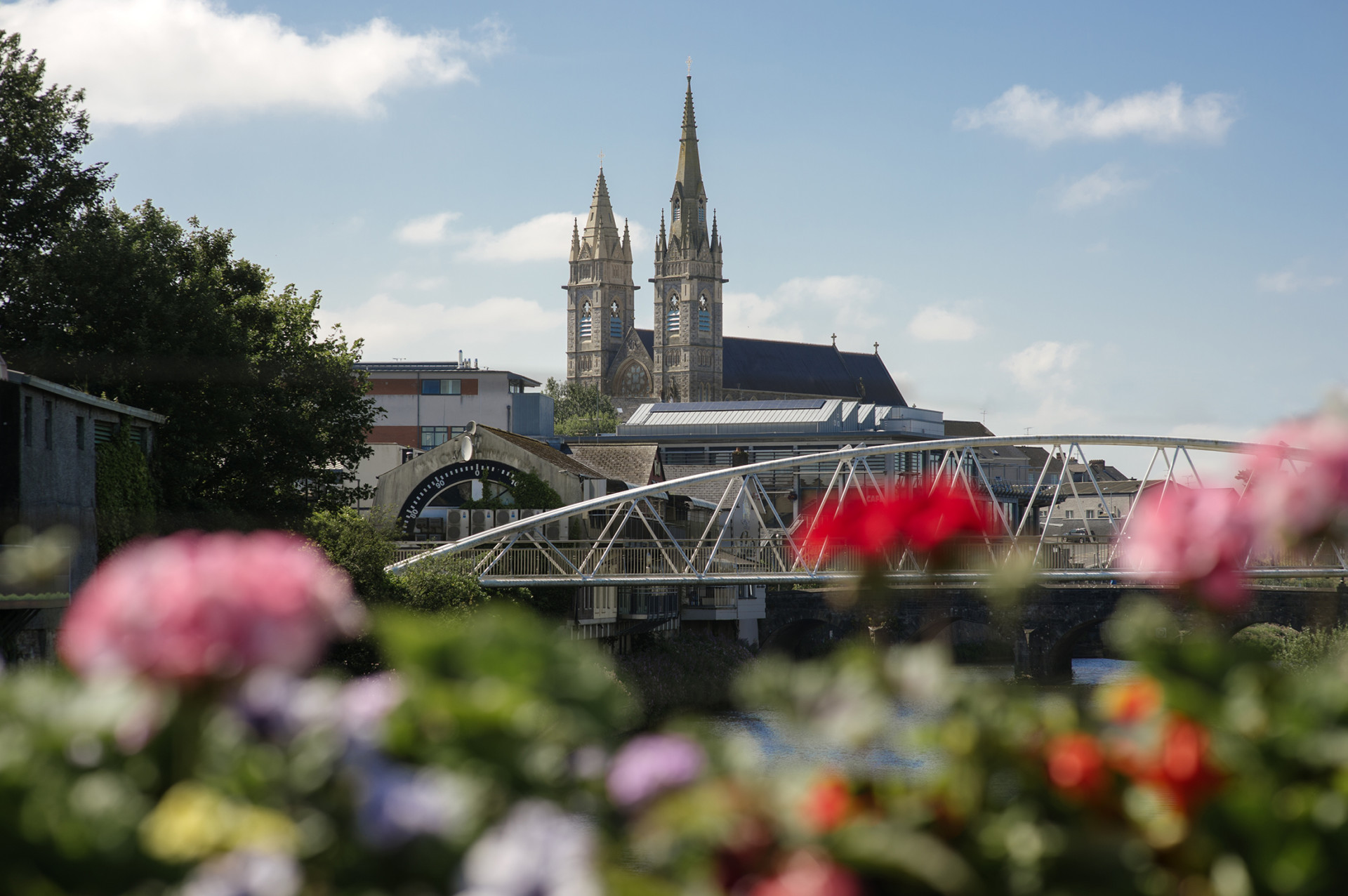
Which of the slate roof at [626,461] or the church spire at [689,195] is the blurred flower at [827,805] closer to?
the slate roof at [626,461]

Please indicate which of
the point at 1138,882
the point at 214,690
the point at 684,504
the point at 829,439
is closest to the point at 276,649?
the point at 214,690

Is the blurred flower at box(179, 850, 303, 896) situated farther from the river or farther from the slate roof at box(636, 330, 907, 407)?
the slate roof at box(636, 330, 907, 407)

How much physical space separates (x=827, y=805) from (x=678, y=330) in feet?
550

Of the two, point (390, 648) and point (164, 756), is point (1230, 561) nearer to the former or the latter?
point (390, 648)

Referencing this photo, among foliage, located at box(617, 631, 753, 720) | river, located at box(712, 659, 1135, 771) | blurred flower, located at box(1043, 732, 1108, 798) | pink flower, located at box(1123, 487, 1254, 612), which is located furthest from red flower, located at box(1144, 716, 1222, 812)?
foliage, located at box(617, 631, 753, 720)

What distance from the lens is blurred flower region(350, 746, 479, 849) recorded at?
2646mm

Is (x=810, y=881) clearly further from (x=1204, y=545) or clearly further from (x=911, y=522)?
(x=911, y=522)

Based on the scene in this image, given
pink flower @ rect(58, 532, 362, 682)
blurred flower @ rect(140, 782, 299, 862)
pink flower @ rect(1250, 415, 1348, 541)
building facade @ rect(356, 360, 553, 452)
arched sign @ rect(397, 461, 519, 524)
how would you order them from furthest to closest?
1. building facade @ rect(356, 360, 553, 452)
2. arched sign @ rect(397, 461, 519, 524)
3. pink flower @ rect(1250, 415, 1348, 541)
4. pink flower @ rect(58, 532, 362, 682)
5. blurred flower @ rect(140, 782, 299, 862)

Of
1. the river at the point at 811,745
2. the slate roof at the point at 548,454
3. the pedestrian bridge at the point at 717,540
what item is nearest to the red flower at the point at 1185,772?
the river at the point at 811,745

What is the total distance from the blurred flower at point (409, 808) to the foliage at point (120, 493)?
28.3m

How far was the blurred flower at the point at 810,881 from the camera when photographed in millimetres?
2572

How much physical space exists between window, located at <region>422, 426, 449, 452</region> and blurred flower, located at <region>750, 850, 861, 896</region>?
8319 centimetres

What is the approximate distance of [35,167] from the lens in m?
37.0

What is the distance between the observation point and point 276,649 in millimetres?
2877
